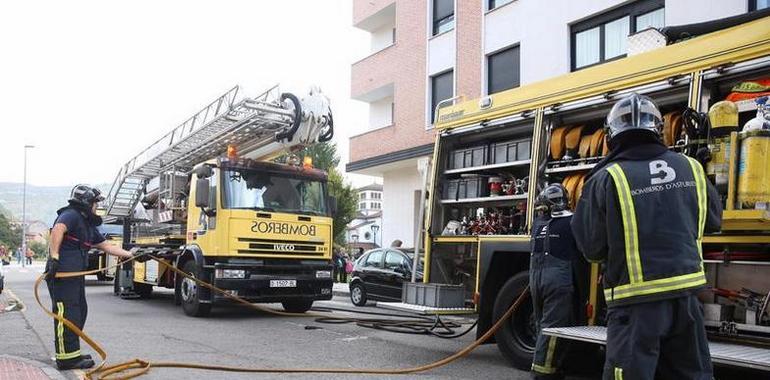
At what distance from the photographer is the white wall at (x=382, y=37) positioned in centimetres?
2459

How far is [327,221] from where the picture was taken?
38.6 feet

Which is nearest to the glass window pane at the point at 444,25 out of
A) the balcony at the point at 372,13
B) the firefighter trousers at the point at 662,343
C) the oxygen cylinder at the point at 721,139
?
the balcony at the point at 372,13

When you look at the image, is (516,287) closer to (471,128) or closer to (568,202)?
(568,202)

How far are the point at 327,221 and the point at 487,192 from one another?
4.51 meters

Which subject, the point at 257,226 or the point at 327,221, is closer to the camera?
the point at 257,226

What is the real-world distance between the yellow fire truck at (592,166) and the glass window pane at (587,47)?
27.7ft

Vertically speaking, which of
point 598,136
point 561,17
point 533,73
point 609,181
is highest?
point 561,17

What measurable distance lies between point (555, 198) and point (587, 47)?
10560 mm

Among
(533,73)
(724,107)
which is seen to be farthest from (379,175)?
(724,107)

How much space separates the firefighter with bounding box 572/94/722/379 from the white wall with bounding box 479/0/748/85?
41.6ft

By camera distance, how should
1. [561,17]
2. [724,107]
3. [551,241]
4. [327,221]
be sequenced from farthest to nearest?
[561,17]
[327,221]
[551,241]
[724,107]

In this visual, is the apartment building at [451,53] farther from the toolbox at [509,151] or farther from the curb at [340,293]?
the toolbox at [509,151]

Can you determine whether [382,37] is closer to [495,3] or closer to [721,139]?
[495,3]

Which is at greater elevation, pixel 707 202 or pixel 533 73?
pixel 533 73
